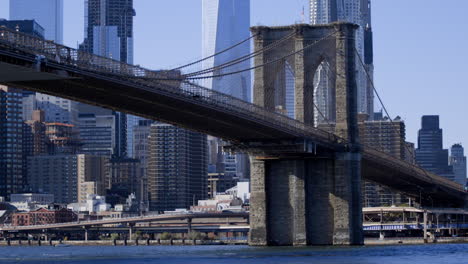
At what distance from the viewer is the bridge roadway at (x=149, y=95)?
61.1 metres

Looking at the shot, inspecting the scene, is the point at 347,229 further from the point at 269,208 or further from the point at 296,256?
the point at 296,256

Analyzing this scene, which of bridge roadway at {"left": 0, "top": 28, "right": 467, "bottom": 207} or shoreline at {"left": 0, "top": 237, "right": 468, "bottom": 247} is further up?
bridge roadway at {"left": 0, "top": 28, "right": 467, "bottom": 207}

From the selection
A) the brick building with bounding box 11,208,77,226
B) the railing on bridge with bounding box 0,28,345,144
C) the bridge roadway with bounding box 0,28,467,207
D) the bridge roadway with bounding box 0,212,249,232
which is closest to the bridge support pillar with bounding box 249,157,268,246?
the bridge roadway with bounding box 0,28,467,207

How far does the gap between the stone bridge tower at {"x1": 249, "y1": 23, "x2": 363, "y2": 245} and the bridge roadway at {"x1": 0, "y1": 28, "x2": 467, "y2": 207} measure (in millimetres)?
1533

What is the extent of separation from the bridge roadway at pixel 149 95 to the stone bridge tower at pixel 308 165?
1533 millimetres

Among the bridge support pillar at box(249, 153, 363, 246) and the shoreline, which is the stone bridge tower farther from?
the shoreline

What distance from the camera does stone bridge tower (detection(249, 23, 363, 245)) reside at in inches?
3526

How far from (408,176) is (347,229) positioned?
2264 centimetres

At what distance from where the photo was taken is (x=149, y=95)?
7194 cm

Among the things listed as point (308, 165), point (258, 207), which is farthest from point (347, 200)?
point (258, 207)

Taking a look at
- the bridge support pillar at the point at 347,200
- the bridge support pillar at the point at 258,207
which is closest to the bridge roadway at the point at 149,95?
the bridge support pillar at the point at 347,200

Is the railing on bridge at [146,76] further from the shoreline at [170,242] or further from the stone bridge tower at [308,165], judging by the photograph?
the shoreline at [170,242]

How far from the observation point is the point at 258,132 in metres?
84.3

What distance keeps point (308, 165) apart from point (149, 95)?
73.8 feet
